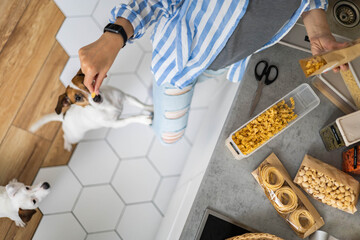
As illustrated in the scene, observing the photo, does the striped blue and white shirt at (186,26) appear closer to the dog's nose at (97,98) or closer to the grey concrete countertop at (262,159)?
the grey concrete countertop at (262,159)

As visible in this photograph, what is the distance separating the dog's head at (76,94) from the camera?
45.4 inches

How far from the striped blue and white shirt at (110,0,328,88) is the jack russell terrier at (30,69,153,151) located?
0.40 meters

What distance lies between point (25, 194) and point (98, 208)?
481mm

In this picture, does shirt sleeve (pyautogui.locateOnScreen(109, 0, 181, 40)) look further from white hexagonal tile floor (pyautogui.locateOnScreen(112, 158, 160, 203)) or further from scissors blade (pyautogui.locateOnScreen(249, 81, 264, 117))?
white hexagonal tile floor (pyautogui.locateOnScreen(112, 158, 160, 203))

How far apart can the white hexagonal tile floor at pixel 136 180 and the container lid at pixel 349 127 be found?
46.1 inches

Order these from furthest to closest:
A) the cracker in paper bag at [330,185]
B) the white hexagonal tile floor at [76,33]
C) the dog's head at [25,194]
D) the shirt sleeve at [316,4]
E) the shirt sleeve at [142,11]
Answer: the white hexagonal tile floor at [76,33] < the dog's head at [25,194] < the cracker in paper bag at [330,185] < the shirt sleeve at [316,4] < the shirt sleeve at [142,11]

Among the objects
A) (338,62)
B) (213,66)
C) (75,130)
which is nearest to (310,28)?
(338,62)

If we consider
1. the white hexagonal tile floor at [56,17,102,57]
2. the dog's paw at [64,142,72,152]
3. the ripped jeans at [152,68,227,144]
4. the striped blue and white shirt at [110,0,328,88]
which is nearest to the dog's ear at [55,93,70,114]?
the ripped jeans at [152,68,227,144]

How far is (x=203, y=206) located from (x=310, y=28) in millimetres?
718

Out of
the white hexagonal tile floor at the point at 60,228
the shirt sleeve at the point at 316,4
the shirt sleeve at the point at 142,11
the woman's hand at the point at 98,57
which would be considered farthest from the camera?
the white hexagonal tile floor at the point at 60,228

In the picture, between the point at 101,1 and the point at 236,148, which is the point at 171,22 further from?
the point at 101,1

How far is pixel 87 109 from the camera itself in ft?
4.53

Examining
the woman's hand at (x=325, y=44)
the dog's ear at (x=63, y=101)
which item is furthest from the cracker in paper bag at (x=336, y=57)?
the dog's ear at (x=63, y=101)

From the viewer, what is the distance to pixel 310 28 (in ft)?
3.30
